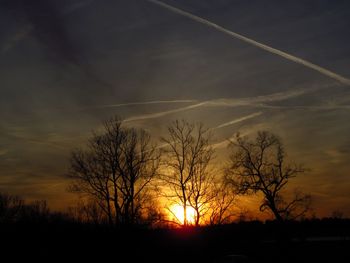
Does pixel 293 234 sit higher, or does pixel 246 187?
pixel 246 187

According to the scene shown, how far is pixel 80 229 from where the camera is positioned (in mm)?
30828

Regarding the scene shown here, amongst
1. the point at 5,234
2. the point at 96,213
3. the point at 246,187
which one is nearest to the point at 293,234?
the point at 246,187

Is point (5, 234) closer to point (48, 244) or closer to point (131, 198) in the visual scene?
point (48, 244)

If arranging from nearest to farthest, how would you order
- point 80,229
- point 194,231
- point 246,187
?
point 80,229 < point 194,231 < point 246,187

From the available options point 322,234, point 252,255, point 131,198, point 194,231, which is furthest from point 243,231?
point 322,234

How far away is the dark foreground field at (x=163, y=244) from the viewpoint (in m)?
27.2

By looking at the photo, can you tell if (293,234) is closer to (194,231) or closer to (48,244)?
(194,231)

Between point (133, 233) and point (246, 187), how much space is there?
901 inches

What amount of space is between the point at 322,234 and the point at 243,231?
25439mm

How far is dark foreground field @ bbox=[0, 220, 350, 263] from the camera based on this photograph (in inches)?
1073

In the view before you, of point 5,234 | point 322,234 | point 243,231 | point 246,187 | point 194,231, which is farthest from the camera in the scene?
point 322,234

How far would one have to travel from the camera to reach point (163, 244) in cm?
3484

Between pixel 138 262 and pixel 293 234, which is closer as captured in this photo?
pixel 138 262

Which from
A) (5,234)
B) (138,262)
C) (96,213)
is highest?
(96,213)
